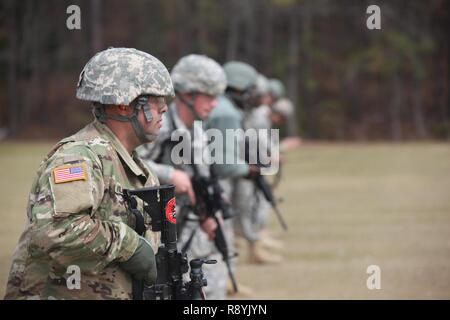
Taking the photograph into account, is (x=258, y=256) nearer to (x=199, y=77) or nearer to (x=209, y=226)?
(x=209, y=226)

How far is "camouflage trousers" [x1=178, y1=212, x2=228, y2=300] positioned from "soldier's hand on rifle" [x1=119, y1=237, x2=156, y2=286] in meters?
3.17

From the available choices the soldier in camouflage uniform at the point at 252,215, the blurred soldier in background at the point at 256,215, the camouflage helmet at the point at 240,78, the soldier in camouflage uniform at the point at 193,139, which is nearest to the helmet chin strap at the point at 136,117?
the soldier in camouflage uniform at the point at 193,139

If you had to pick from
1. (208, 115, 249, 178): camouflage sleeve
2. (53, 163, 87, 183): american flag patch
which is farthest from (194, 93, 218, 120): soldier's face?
(53, 163, 87, 183): american flag patch

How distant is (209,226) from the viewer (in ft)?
24.1

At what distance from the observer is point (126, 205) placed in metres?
4.19

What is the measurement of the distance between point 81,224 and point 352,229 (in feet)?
33.8

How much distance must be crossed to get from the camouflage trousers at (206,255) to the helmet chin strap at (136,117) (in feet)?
9.81

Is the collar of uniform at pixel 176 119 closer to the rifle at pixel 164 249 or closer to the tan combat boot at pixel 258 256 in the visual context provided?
the rifle at pixel 164 249

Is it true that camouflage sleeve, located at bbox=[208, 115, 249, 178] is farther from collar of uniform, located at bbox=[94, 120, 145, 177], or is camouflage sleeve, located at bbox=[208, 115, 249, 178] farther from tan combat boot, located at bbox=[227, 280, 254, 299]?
collar of uniform, located at bbox=[94, 120, 145, 177]

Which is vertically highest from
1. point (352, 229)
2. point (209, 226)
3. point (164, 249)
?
point (164, 249)

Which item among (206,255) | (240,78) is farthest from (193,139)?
(240,78)

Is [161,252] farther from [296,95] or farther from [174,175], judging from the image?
[296,95]

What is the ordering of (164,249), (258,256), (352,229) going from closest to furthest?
(164,249) < (258,256) < (352,229)

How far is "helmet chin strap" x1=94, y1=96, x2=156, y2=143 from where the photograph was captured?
4367mm
